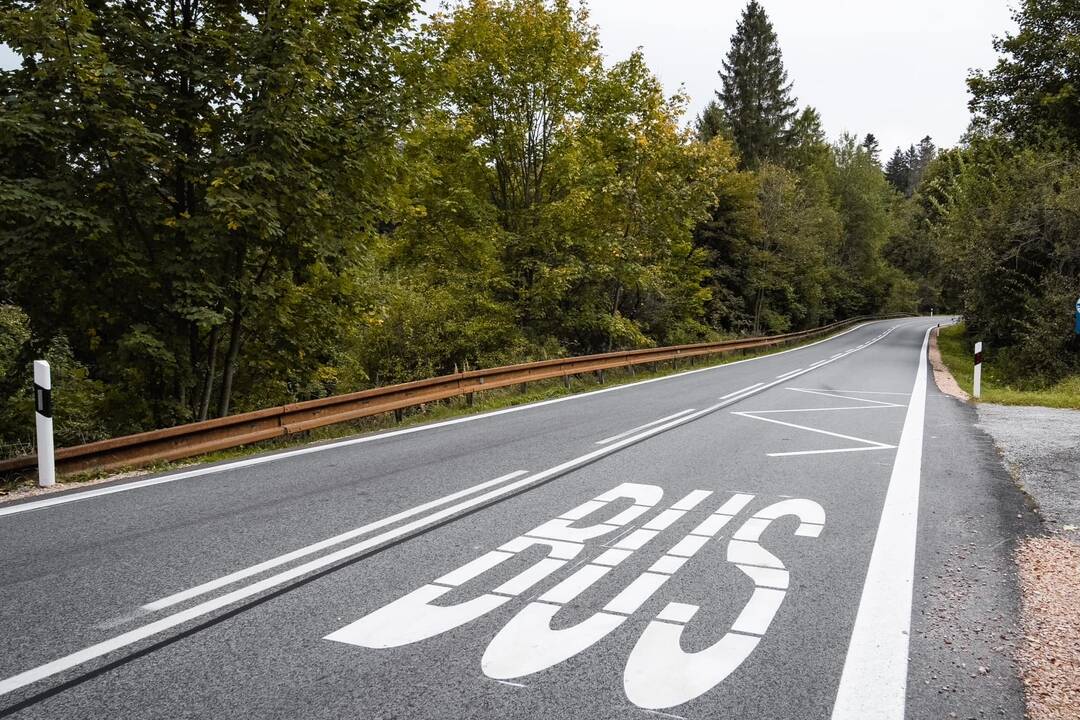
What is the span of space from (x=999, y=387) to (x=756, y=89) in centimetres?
3669

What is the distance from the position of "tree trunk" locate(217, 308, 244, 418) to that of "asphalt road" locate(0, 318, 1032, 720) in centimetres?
258

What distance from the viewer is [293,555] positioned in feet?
12.9

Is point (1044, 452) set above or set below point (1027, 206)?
below

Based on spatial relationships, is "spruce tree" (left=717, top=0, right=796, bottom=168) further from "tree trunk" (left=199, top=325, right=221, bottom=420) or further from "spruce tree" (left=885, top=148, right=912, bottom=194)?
"spruce tree" (left=885, top=148, right=912, bottom=194)

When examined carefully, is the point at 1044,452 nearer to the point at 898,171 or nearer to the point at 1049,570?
the point at 1049,570

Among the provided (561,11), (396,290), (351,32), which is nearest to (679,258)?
(561,11)

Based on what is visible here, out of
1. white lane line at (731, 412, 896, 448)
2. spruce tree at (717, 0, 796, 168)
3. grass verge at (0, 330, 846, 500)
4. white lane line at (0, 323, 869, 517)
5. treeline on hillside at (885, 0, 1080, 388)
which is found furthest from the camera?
spruce tree at (717, 0, 796, 168)

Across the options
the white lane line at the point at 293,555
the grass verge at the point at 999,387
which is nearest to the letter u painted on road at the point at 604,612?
the white lane line at the point at 293,555

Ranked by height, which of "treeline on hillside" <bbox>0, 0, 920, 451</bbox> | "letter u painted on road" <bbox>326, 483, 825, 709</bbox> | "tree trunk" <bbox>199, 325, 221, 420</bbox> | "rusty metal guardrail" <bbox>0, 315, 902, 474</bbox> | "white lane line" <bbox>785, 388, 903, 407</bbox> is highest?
"treeline on hillside" <bbox>0, 0, 920, 451</bbox>

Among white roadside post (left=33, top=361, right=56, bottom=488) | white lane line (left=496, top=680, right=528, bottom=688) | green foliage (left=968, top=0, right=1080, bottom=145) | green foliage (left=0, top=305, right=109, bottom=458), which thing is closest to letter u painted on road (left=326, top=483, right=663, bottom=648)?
white lane line (left=496, top=680, right=528, bottom=688)

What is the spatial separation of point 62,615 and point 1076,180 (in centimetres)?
2360

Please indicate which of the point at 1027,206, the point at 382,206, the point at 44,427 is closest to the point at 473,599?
the point at 44,427

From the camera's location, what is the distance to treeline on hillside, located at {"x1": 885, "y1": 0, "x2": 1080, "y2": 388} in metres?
18.1

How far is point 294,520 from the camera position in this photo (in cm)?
465
